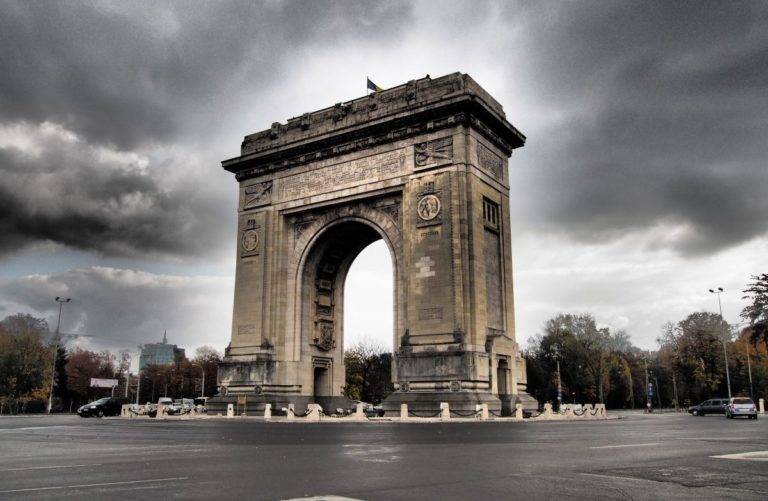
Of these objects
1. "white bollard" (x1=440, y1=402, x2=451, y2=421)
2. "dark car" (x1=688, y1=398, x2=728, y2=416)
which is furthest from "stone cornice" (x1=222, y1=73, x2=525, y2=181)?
"dark car" (x1=688, y1=398, x2=728, y2=416)

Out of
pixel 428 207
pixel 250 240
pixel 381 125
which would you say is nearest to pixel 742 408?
pixel 428 207

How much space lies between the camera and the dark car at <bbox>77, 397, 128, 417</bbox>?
130 ft

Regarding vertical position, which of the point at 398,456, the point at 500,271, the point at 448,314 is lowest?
the point at 398,456

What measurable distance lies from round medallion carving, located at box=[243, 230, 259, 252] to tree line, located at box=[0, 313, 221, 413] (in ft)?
120

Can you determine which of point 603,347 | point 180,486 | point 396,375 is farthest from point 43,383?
point 180,486

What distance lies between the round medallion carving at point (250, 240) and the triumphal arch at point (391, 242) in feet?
0.37

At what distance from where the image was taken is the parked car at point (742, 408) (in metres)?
36.4

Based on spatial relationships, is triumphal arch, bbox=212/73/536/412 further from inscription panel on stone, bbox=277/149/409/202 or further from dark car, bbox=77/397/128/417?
dark car, bbox=77/397/128/417

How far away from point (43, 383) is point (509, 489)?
73.5 m

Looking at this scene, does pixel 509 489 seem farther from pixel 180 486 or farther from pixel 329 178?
pixel 329 178

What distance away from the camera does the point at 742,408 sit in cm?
3691

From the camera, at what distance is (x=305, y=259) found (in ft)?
129

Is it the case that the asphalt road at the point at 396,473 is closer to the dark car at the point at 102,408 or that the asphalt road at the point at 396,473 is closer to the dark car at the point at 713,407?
the dark car at the point at 102,408

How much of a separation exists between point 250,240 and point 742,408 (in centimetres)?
2986
